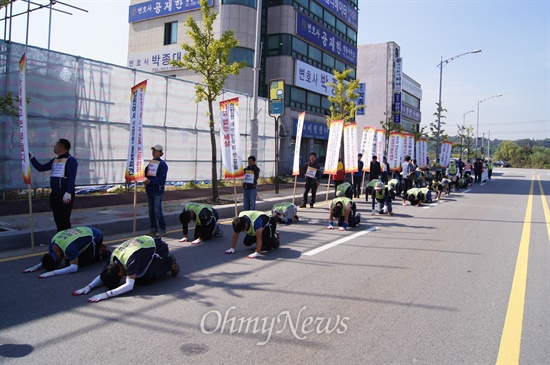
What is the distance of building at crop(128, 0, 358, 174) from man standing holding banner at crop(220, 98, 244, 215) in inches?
622

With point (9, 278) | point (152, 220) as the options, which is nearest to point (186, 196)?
point (152, 220)

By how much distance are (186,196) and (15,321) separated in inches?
430

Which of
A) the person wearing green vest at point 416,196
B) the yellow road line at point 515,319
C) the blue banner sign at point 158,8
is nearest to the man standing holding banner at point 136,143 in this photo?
the yellow road line at point 515,319

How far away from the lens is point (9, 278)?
225 inches

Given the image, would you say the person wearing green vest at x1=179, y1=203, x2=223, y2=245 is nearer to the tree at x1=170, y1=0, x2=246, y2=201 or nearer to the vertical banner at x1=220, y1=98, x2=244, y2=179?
the vertical banner at x1=220, y1=98, x2=244, y2=179

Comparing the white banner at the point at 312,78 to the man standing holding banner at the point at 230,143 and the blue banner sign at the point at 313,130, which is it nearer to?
the blue banner sign at the point at 313,130

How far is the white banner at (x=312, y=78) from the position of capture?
30578 mm

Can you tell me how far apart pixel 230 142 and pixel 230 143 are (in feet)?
0.11

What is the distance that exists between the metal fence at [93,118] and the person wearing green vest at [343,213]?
8938mm

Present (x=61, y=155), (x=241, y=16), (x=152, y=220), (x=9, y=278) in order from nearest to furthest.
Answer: (x=9, y=278) < (x=61, y=155) < (x=152, y=220) < (x=241, y=16)

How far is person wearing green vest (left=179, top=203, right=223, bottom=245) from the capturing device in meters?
8.24

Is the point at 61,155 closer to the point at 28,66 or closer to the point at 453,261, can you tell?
the point at 453,261

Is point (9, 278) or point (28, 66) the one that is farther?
point (28, 66)

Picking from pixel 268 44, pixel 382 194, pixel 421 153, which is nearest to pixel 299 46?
pixel 268 44
